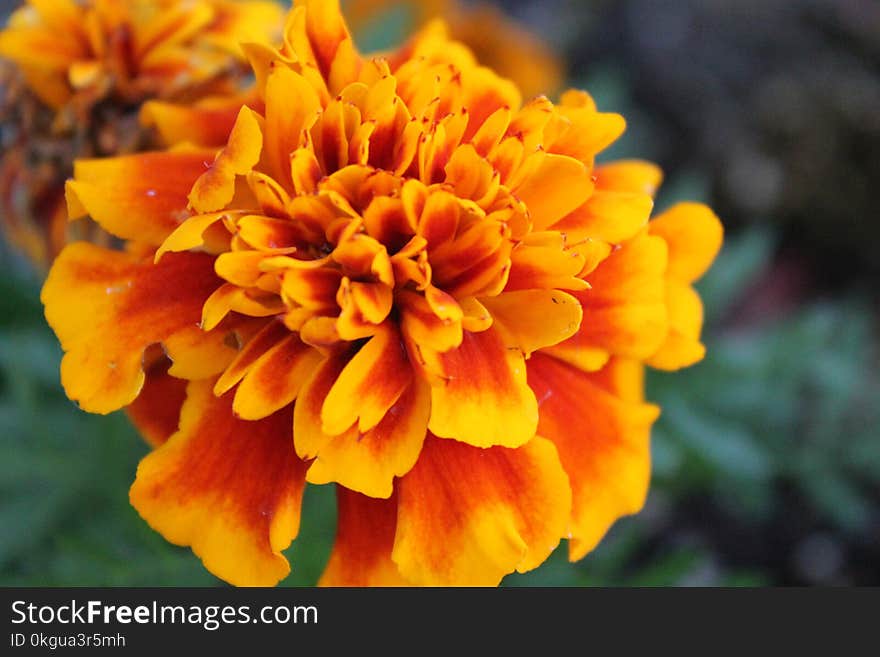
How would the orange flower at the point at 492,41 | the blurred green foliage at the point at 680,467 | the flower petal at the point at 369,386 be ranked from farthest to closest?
the orange flower at the point at 492,41 → the blurred green foliage at the point at 680,467 → the flower petal at the point at 369,386

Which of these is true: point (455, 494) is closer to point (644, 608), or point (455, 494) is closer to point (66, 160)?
point (644, 608)

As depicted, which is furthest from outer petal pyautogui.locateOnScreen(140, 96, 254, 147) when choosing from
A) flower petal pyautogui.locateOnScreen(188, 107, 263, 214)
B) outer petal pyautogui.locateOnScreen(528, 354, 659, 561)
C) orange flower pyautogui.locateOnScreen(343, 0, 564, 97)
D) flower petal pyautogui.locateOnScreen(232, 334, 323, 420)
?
orange flower pyautogui.locateOnScreen(343, 0, 564, 97)

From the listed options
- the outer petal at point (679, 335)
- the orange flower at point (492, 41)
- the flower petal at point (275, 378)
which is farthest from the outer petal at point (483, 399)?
the orange flower at point (492, 41)

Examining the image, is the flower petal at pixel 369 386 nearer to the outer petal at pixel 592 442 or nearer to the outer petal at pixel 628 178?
the outer petal at pixel 592 442

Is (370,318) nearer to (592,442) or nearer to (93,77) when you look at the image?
(592,442)

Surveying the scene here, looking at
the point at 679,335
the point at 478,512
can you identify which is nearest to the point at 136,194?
the point at 478,512

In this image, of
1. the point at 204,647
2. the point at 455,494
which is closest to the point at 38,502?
the point at 204,647

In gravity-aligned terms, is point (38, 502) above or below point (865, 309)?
below
